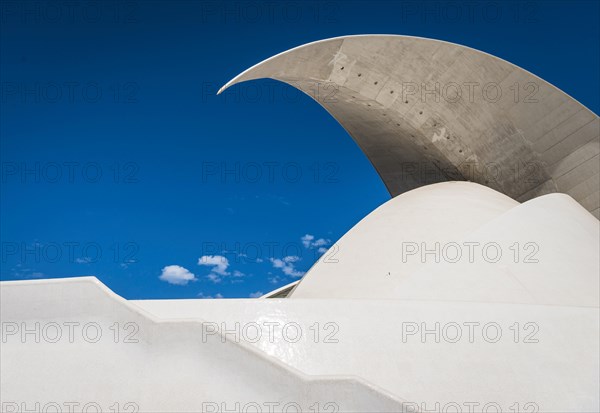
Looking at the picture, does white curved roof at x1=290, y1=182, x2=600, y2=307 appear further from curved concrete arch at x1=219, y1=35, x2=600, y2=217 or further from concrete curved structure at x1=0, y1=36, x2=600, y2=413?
curved concrete arch at x1=219, y1=35, x2=600, y2=217

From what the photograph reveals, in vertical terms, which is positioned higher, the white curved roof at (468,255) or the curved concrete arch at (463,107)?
the curved concrete arch at (463,107)

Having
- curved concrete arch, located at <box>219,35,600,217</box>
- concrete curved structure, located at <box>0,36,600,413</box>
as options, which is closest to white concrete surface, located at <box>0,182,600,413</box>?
concrete curved structure, located at <box>0,36,600,413</box>

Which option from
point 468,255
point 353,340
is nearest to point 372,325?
point 353,340

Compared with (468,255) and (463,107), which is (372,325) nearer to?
(468,255)

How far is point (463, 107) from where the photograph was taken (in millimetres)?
11898

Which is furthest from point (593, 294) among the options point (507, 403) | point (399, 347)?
point (399, 347)

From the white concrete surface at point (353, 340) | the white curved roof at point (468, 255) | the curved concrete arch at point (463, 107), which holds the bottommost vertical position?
the white concrete surface at point (353, 340)

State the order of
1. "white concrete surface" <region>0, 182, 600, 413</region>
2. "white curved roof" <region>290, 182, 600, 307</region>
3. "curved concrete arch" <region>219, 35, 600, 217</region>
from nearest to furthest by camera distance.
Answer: "white concrete surface" <region>0, 182, 600, 413</region>
"white curved roof" <region>290, 182, 600, 307</region>
"curved concrete arch" <region>219, 35, 600, 217</region>

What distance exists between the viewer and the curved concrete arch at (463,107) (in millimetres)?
11047

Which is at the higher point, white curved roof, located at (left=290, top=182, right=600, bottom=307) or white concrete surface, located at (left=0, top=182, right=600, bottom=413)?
white curved roof, located at (left=290, top=182, right=600, bottom=307)

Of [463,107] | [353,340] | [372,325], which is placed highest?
[463,107]

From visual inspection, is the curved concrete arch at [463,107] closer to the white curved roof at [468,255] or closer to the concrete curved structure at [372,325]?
the concrete curved structure at [372,325]

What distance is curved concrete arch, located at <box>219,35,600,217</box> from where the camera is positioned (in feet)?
36.2

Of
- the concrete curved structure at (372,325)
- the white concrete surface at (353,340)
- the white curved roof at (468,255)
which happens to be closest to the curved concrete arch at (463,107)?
the concrete curved structure at (372,325)
